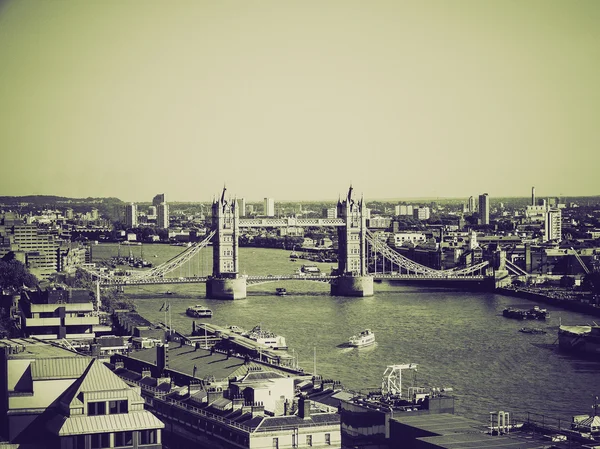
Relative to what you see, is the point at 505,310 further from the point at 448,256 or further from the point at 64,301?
the point at 448,256

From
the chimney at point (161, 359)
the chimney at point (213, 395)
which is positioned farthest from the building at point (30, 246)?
the chimney at point (213, 395)

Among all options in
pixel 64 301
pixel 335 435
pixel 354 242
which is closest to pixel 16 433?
pixel 335 435

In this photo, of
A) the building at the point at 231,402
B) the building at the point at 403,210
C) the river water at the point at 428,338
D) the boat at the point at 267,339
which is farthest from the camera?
the building at the point at 403,210

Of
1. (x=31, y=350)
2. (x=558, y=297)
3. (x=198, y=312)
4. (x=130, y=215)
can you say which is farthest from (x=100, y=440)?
(x=130, y=215)

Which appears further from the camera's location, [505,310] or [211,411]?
[505,310]

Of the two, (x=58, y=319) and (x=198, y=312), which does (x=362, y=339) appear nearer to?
(x=58, y=319)

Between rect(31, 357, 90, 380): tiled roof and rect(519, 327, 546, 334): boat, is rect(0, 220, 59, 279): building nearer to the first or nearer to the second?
rect(519, 327, 546, 334): boat

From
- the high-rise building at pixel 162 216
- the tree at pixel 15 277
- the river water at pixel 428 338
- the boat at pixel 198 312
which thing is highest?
the high-rise building at pixel 162 216

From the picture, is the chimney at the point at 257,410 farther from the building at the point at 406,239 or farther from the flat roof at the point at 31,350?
the building at the point at 406,239
